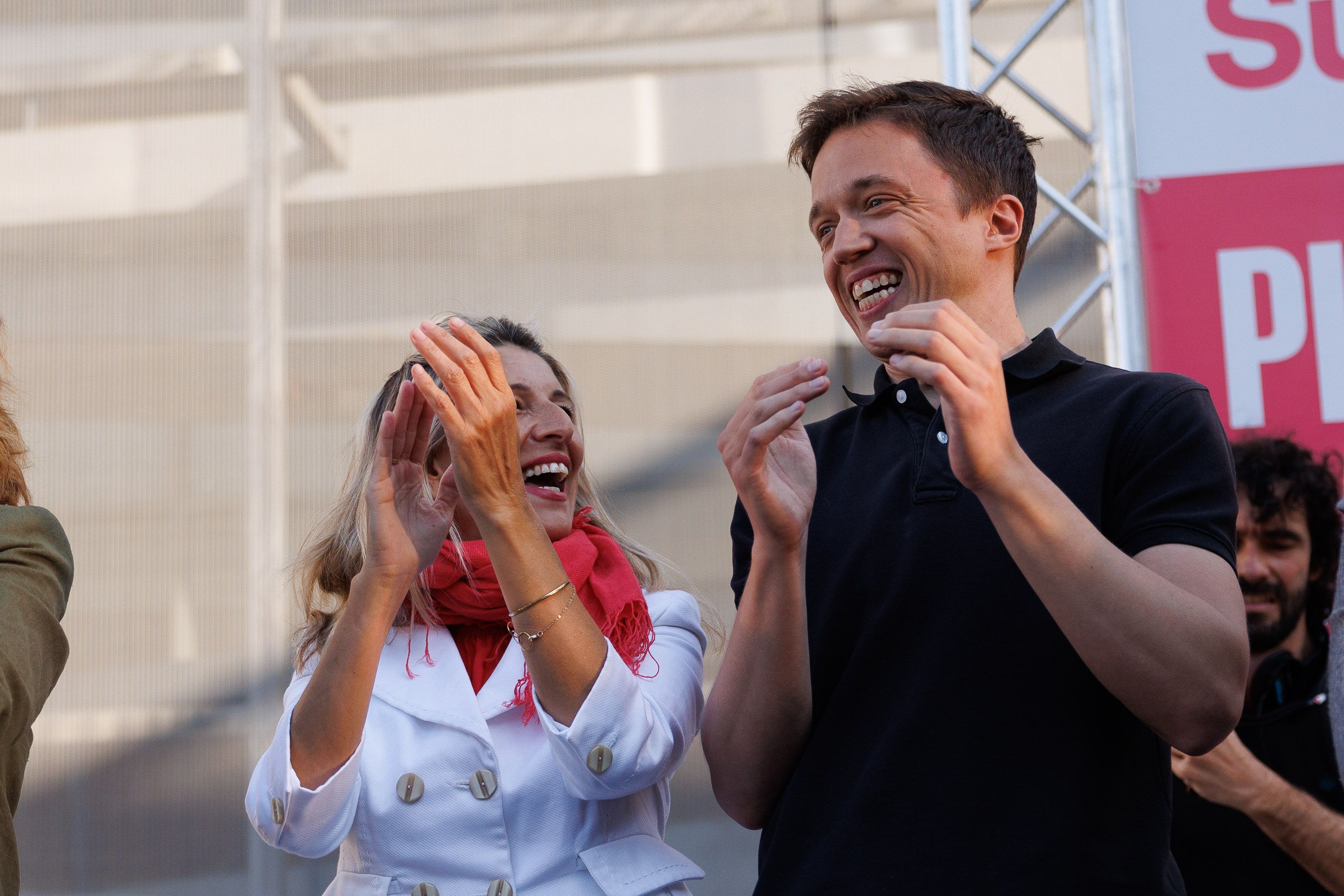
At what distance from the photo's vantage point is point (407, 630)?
2.03 meters

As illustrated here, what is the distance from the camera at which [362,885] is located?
1790 millimetres

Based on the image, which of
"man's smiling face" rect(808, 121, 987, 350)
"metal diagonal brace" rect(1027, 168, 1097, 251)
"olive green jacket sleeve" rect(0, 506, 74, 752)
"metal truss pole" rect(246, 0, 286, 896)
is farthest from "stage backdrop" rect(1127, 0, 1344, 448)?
"metal truss pole" rect(246, 0, 286, 896)

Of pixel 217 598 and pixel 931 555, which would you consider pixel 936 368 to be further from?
pixel 217 598

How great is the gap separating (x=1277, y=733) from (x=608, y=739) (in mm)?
1472

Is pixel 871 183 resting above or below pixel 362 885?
above

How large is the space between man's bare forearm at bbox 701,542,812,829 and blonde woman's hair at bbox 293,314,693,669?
52 cm

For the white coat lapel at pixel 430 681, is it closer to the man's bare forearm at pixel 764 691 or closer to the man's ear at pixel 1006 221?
the man's bare forearm at pixel 764 691

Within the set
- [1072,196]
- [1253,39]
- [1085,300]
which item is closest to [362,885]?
[1085,300]

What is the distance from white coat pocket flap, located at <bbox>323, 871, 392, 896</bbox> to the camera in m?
1.77

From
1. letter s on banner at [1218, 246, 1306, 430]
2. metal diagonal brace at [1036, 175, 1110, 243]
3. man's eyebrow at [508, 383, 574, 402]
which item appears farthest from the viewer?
metal diagonal brace at [1036, 175, 1110, 243]

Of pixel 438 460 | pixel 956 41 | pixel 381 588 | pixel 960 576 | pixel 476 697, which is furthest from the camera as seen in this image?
pixel 956 41

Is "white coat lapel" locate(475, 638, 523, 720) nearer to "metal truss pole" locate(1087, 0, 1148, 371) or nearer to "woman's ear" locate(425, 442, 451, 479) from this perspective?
"woman's ear" locate(425, 442, 451, 479)

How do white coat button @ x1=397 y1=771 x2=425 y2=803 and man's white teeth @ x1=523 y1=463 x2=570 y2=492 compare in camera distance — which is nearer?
white coat button @ x1=397 y1=771 x2=425 y2=803

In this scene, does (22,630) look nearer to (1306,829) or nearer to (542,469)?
(542,469)
